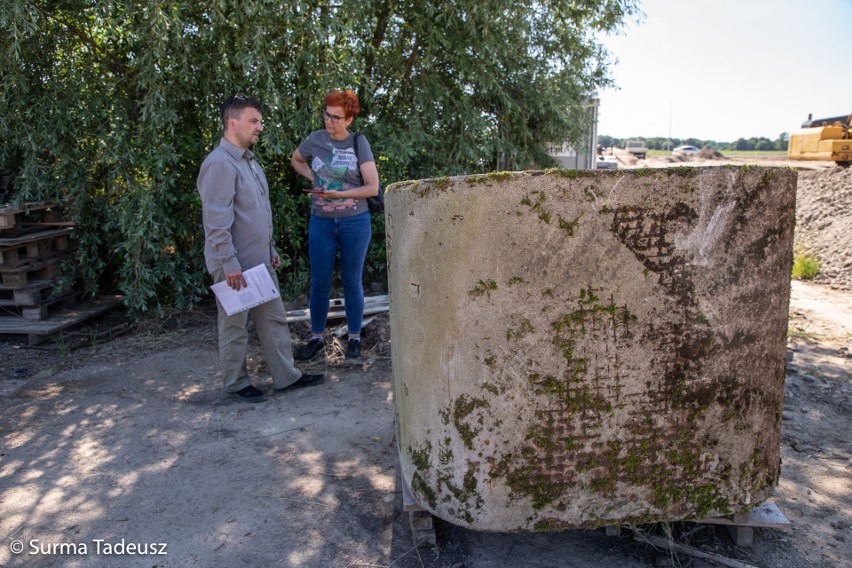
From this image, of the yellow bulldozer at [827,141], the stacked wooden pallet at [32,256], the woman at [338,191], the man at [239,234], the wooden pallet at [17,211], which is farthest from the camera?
the yellow bulldozer at [827,141]

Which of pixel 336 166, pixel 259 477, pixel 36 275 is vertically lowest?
pixel 259 477

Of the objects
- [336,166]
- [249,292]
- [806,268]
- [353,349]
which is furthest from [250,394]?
[806,268]

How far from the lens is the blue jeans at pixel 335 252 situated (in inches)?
184

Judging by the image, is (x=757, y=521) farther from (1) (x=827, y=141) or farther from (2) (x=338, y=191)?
(1) (x=827, y=141)

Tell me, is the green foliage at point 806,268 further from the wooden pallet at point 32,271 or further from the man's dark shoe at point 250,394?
the wooden pallet at point 32,271

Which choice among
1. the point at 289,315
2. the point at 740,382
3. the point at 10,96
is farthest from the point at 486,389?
the point at 10,96

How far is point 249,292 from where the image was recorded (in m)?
3.91

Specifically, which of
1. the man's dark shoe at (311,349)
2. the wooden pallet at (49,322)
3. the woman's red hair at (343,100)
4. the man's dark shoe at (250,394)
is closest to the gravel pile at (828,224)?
the man's dark shoe at (311,349)

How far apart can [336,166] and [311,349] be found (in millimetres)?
1436

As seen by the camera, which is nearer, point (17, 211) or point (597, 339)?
point (597, 339)

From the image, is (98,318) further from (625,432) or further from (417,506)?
(625,432)

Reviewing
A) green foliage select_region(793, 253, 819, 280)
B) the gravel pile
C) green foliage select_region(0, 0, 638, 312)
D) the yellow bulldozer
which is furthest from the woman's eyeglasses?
the yellow bulldozer

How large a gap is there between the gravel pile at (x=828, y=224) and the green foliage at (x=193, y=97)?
489 centimetres

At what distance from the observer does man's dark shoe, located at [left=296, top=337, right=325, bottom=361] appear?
16.3 feet
